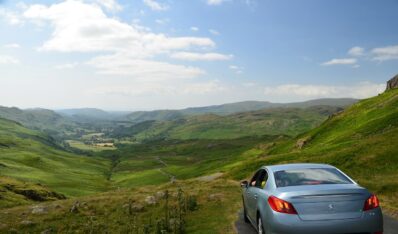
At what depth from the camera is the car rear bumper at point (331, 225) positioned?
11.1 m

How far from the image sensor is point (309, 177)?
13.1 meters

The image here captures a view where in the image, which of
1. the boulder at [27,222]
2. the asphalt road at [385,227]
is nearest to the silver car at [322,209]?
the asphalt road at [385,227]

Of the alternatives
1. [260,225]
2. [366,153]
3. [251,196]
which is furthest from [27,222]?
[366,153]

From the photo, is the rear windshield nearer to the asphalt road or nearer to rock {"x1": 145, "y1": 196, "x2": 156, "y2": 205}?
the asphalt road

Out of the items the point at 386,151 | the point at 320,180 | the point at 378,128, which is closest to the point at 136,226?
the point at 320,180

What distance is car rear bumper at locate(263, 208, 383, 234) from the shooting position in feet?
36.5

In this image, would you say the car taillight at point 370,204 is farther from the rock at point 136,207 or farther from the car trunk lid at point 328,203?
the rock at point 136,207

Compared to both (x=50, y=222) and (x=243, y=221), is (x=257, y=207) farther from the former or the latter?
(x=50, y=222)

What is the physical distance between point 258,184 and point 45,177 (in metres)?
128

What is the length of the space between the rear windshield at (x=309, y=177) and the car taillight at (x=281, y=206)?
849 millimetres

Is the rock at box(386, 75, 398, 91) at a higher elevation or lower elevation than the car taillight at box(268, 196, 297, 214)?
higher

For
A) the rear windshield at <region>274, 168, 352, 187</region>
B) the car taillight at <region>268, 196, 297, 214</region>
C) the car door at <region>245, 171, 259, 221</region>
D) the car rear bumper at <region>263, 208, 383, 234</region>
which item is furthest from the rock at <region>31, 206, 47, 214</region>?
the car rear bumper at <region>263, 208, 383, 234</region>

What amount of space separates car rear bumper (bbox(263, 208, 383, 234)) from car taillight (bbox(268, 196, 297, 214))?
0.41 ft

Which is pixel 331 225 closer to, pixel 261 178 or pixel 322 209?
pixel 322 209
